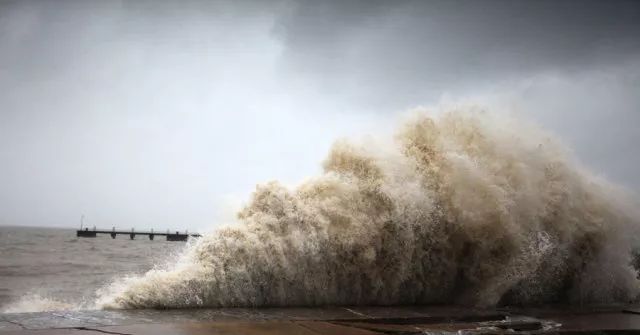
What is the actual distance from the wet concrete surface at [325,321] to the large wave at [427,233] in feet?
1.92

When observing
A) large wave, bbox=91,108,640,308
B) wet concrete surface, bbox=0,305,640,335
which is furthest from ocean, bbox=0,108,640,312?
wet concrete surface, bbox=0,305,640,335

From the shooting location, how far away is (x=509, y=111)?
10.5m

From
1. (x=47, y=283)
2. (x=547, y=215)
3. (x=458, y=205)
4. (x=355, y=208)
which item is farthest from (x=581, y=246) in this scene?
(x=47, y=283)

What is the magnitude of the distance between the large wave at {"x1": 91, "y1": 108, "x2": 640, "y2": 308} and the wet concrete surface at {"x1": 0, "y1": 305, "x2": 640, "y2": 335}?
0.58 m

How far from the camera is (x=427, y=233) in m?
7.86

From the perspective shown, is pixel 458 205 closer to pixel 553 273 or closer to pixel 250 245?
pixel 553 273

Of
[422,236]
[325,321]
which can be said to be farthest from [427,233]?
[325,321]

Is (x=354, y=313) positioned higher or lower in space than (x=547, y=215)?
lower

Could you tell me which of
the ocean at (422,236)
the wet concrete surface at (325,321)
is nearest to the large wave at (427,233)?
the ocean at (422,236)

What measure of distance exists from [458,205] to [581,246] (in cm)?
327

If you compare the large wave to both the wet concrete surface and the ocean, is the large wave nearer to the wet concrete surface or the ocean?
the ocean

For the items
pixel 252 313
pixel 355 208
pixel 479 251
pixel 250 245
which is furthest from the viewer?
pixel 479 251

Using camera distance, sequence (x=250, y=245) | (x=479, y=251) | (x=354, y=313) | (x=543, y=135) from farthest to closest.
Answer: (x=543, y=135), (x=479, y=251), (x=250, y=245), (x=354, y=313)

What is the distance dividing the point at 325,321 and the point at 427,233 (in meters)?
3.33
